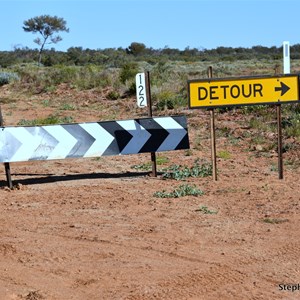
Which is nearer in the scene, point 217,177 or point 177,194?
point 177,194

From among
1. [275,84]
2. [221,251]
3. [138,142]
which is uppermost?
[275,84]

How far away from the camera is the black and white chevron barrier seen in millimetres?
9297

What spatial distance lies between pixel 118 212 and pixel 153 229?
0.95m

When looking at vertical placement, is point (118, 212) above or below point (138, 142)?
below

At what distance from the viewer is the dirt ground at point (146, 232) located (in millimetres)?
5168

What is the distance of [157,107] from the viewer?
19797 mm

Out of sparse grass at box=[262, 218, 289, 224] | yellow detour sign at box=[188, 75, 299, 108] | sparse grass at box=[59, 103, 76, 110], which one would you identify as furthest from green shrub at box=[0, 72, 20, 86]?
sparse grass at box=[262, 218, 289, 224]

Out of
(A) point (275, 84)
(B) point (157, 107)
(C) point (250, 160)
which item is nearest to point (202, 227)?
(A) point (275, 84)

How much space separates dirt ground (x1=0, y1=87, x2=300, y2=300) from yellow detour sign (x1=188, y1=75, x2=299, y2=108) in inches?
47.2

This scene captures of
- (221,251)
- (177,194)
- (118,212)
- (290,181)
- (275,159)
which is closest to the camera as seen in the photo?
(221,251)

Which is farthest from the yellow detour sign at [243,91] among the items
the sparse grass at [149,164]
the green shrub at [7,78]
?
the green shrub at [7,78]

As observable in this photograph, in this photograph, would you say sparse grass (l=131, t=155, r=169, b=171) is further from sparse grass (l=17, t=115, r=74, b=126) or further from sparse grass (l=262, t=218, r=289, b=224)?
sparse grass (l=17, t=115, r=74, b=126)

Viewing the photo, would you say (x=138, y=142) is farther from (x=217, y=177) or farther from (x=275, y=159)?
(x=275, y=159)

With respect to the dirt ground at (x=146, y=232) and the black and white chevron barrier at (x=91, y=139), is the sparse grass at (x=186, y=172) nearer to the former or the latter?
the dirt ground at (x=146, y=232)
